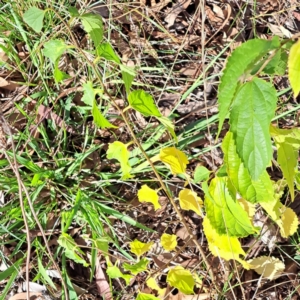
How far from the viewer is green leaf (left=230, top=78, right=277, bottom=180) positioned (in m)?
0.74

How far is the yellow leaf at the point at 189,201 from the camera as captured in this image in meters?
1.29

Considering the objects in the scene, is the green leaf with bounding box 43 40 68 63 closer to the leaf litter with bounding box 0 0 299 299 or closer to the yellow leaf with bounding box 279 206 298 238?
the leaf litter with bounding box 0 0 299 299

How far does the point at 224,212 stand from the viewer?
1108 millimetres

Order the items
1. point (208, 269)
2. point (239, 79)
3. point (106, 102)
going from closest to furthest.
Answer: point (239, 79)
point (208, 269)
point (106, 102)

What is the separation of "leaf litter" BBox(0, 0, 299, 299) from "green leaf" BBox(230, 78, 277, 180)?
2.40 feet

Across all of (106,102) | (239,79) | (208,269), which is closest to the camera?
(239,79)

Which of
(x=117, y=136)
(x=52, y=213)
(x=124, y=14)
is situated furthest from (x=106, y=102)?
(x=52, y=213)

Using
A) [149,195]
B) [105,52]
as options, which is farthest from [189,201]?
[105,52]

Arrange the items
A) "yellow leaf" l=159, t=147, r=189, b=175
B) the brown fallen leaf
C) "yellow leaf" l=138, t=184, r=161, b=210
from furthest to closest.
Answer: the brown fallen leaf < "yellow leaf" l=138, t=184, r=161, b=210 < "yellow leaf" l=159, t=147, r=189, b=175

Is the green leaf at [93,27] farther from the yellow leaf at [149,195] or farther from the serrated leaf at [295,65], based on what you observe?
the serrated leaf at [295,65]

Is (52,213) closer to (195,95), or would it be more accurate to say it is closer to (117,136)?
(117,136)

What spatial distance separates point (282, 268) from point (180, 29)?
36.8 inches

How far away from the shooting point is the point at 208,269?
1.46m

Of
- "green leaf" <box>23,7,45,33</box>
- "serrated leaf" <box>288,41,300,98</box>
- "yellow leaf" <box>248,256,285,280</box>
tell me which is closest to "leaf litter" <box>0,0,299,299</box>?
"yellow leaf" <box>248,256,285,280</box>
